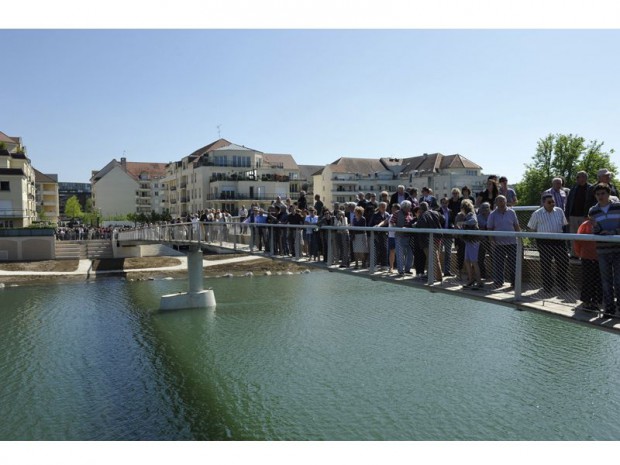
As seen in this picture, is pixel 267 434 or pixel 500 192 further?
pixel 267 434

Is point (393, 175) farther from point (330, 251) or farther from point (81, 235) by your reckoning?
point (330, 251)

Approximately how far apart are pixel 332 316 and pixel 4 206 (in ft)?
151

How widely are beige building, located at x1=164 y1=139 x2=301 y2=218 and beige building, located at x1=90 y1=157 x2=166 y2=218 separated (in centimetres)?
2930

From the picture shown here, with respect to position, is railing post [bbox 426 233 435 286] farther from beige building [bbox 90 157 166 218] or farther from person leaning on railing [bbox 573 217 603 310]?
beige building [bbox 90 157 166 218]

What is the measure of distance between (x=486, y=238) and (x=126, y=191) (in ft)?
361

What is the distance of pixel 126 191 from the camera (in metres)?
112

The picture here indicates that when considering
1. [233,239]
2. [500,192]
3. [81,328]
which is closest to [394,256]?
[500,192]

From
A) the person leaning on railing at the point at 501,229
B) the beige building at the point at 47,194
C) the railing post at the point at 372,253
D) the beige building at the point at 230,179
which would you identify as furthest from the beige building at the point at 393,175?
the person leaning on railing at the point at 501,229

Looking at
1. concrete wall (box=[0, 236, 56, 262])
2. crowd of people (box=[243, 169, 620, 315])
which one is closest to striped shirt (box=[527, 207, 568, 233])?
crowd of people (box=[243, 169, 620, 315])

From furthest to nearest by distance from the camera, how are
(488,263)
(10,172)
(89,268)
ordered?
(10,172), (89,268), (488,263)

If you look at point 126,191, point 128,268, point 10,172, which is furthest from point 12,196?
point 126,191

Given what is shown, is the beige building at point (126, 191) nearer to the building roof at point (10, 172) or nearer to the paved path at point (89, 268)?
the building roof at point (10, 172)

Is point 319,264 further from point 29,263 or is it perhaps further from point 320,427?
point 29,263

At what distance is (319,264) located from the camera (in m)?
14.5
